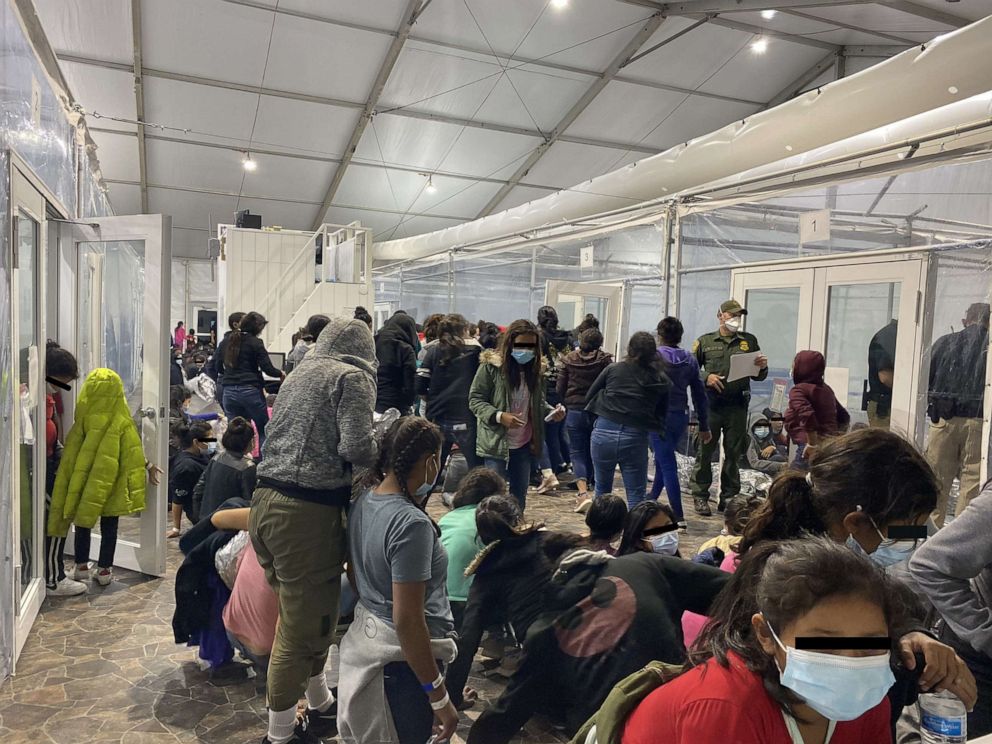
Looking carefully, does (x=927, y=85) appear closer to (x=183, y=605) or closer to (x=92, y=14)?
(x=183, y=605)

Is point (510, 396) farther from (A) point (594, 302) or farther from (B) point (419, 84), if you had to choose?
(B) point (419, 84)

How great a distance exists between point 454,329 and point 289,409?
94.1 inches

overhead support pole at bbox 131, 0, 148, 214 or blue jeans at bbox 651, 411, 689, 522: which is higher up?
overhead support pole at bbox 131, 0, 148, 214

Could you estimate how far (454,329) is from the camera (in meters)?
4.43

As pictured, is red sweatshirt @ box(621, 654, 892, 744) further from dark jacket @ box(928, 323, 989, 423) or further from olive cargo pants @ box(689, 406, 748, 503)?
olive cargo pants @ box(689, 406, 748, 503)

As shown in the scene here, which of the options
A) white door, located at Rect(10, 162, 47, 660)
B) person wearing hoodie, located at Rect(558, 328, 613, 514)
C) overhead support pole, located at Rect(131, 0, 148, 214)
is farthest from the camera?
overhead support pole, located at Rect(131, 0, 148, 214)

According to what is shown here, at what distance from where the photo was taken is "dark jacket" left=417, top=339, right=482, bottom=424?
441 cm

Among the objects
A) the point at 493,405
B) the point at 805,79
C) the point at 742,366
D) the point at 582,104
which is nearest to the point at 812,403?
the point at 742,366

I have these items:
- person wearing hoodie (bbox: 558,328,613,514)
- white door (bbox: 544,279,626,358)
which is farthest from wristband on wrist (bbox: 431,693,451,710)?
white door (bbox: 544,279,626,358)

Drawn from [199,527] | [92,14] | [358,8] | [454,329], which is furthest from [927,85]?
[92,14]

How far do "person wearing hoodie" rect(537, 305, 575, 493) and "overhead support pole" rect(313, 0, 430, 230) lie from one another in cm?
549

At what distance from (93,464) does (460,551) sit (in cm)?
206

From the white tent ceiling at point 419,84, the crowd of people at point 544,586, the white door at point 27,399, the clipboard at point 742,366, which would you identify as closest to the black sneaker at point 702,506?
the clipboard at point 742,366

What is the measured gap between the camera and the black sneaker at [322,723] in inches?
90.7
